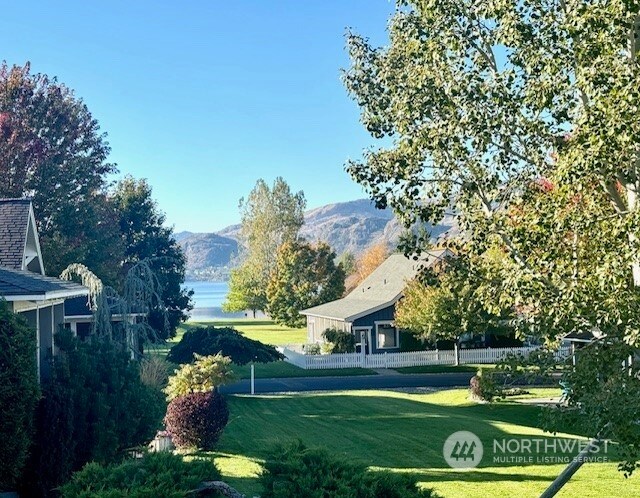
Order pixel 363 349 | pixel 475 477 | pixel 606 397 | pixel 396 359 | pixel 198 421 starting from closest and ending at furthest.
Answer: pixel 606 397
pixel 475 477
pixel 198 421
pixel 396 359
pixel 363 349

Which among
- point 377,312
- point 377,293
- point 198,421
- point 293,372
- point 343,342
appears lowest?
point 293,372

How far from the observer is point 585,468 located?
48.1 feet

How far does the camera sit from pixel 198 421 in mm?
16625

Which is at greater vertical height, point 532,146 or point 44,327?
point 532,146

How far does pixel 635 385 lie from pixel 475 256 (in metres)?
3.41

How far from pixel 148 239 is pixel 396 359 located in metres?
19.9

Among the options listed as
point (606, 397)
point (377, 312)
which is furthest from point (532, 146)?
point (377, 312)

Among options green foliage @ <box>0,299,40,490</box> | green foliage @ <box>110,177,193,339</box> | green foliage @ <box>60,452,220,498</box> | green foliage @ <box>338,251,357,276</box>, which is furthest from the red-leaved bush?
green foliage @ <box>338,251,357,276</box>

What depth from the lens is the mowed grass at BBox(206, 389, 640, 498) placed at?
12.8 m

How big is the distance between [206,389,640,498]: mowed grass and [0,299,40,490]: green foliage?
3.59 metres

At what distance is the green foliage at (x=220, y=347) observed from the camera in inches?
1025

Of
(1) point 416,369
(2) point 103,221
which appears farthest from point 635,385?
(2) point 103,221

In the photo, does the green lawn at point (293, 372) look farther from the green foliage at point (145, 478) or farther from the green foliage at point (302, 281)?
the green foliage at point (145, 478)

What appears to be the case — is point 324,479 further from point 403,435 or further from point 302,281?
point 302,281
